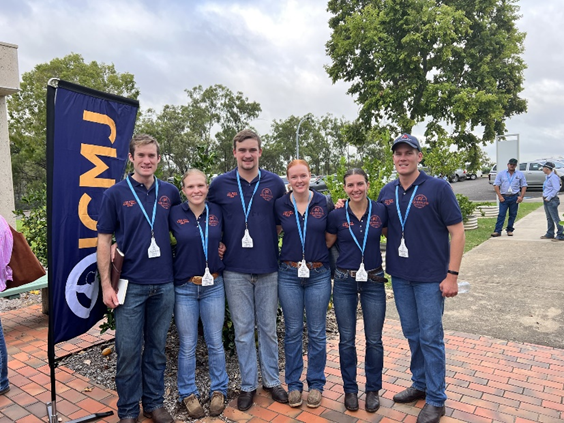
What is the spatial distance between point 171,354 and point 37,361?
4.31 feet

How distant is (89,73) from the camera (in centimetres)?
2336

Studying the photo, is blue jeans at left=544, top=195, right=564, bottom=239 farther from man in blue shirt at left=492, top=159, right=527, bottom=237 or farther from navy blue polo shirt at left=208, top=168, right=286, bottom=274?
navy blue polo shirt at left=208, top=168, right=286, bottom=274

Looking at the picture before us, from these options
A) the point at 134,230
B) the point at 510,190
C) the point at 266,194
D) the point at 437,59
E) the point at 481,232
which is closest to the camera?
the point at 134,230

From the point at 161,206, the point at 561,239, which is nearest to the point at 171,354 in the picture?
the point at 161,206

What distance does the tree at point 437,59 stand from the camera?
1898 centimetres

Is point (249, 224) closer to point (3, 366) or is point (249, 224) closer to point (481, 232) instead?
point (3, 366)

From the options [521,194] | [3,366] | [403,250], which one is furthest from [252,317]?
[521,194]

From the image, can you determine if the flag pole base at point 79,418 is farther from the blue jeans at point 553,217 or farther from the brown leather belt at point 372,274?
the blue jeans at point 553,217

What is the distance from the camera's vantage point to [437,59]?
19734 millimetres

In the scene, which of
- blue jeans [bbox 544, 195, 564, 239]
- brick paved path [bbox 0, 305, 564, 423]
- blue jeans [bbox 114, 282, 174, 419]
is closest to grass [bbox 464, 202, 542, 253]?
blue jeans [bbox 544, 195, 564, 239]

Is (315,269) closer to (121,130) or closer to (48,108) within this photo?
(121,130)

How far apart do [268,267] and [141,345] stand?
101cm

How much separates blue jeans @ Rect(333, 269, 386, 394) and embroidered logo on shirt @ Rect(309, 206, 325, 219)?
16.1 inches

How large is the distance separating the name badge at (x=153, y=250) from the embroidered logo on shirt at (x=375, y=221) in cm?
145
